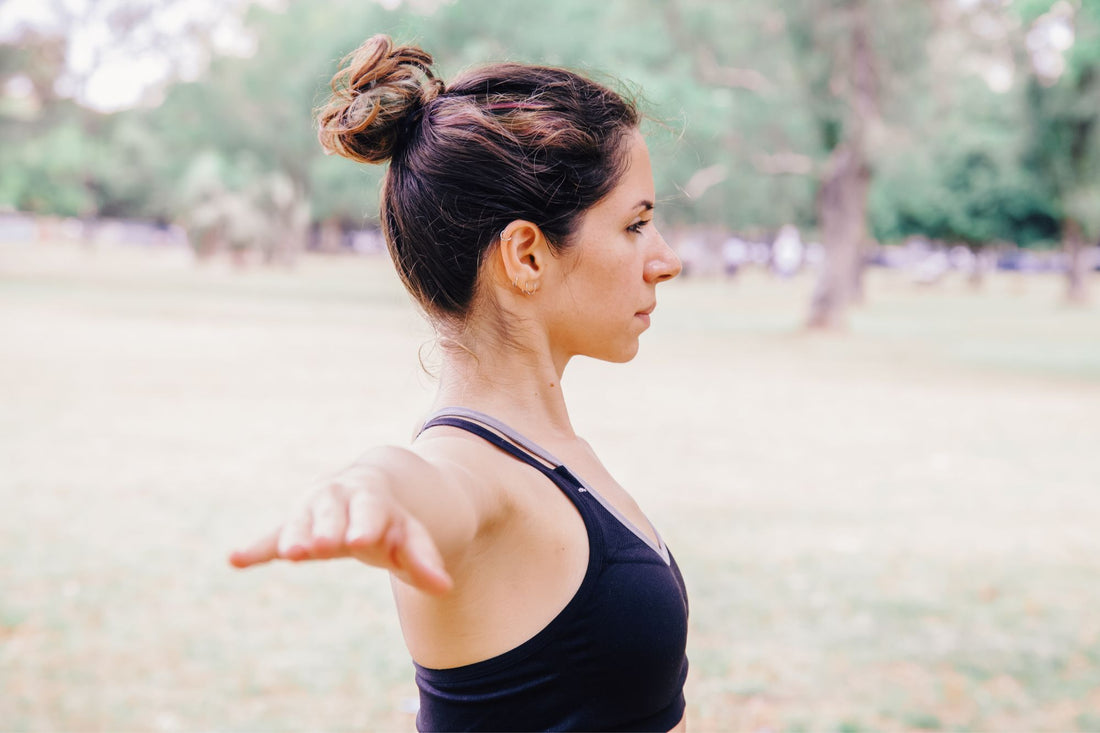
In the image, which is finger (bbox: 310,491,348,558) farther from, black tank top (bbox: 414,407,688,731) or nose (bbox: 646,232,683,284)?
nose (bbox: 646,232,683,284)

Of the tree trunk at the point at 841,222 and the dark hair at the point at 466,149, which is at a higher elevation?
the dark hair at the point at 466,149

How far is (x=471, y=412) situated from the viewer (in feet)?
5.32

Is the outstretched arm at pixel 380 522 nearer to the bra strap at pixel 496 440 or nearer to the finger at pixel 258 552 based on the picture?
the finger at pixel 258 552

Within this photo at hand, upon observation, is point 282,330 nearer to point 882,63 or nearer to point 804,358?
point 804,358

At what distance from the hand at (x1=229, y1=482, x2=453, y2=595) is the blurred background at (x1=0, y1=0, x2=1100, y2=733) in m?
0.92

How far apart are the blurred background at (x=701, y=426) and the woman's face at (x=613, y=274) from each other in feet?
1.08

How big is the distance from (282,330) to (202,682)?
16321 millimetres

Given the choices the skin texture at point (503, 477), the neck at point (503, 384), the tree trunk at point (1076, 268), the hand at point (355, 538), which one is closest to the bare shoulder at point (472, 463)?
the skin texture at point (503, 477)

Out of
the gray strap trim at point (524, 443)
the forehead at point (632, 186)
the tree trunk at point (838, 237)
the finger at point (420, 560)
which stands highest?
the forehead at point (632, 186)

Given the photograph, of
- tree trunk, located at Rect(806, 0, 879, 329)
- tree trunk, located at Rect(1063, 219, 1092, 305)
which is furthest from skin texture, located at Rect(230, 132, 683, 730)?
tree trunk, located at Rect(1063, 219, 1092, 305)

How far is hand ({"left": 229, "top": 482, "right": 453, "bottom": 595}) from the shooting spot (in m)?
0.99

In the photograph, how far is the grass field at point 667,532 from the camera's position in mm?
4555

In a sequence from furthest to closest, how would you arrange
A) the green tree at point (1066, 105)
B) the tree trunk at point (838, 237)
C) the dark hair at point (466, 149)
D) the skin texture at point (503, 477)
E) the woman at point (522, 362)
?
the tree trunk at point (838, 237)
the green tree at point (1066, 105)
the dark hair at point (466, 149)
the woman at point (522, 362)
the skin texture at point (503, 477)

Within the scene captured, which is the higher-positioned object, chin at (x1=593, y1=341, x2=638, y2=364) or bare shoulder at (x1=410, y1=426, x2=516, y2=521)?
chin at (x1=593, y1=341, x2=638, y2=364)
